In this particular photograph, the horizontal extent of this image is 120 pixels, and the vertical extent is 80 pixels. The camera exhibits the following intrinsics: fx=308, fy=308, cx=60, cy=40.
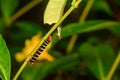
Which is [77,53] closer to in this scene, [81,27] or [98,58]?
[98,58]

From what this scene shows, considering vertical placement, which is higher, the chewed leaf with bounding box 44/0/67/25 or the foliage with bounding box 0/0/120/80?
the chewed leaf with bounding box 44/0/67/25

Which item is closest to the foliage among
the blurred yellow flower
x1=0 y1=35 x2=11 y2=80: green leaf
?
the blurred yellow flower

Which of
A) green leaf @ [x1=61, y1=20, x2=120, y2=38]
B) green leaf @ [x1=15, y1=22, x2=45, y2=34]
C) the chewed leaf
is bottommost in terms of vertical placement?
green leaf @ [x1=15, y1=22, x2=45, y2=34]

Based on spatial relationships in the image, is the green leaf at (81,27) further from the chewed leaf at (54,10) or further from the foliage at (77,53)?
the chewed leaf at (54,10)

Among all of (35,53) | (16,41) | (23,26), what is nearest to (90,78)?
(23,26)

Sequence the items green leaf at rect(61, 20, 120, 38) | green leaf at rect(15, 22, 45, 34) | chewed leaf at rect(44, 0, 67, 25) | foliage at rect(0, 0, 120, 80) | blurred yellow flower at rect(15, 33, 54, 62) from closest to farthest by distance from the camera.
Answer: chewed leaf at rect(44, 0, 67, 25)
green leaf at rect(61, 20, 120, 38)
foliage at rect(0, 0, 120, 80)
blurred yellow flower at rect(15, 33, 54, 62)
green leaf at rect(15, 22, 45, 34)

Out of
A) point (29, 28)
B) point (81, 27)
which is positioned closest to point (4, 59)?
point (81, 27)

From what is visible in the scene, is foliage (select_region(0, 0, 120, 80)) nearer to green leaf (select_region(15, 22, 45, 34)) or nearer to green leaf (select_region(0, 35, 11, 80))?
green leaf (select_region(15, 22, 45, 34))
